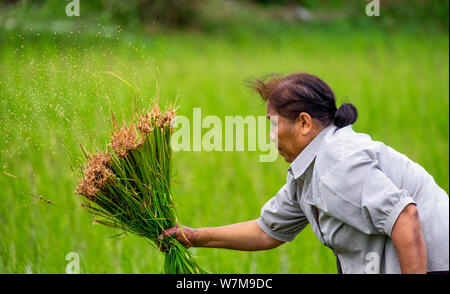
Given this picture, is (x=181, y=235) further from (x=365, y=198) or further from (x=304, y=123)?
(x=365, y=198)

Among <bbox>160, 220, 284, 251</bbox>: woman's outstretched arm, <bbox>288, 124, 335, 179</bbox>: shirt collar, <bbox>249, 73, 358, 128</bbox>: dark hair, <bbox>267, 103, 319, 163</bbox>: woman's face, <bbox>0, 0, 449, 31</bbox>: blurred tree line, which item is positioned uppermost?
<bbox>0, 0, 449, 31</bbox>: blurred tree line

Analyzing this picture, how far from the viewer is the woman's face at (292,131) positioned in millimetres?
→ 2014

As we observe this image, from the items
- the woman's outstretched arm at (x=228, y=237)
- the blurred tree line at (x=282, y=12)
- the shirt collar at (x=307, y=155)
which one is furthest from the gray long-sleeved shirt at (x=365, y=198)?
the blurred tree line at (x=282, y=12)

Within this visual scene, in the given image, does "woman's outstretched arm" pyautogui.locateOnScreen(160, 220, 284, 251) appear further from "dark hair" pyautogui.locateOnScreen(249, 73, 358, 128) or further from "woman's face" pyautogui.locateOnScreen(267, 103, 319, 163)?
"dark hair" pyautogui.locateOnScreen(249, 73, 358, 128)

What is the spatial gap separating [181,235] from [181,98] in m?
2.97

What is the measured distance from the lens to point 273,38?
10875 mm

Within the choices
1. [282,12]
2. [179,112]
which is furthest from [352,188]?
[282,12]

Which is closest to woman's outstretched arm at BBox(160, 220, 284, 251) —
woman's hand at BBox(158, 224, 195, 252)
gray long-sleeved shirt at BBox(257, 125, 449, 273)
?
woman's hand at BBox(158, 224, 195, 252)

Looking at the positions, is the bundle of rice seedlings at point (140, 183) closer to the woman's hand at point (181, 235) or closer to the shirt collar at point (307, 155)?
the woman's hand at point (181, 235)

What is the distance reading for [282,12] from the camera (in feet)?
42.8

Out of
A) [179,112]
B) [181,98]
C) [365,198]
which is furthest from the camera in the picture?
[181,98]

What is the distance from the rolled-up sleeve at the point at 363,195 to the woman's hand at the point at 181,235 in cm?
60

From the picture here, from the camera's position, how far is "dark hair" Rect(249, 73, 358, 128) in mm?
1994

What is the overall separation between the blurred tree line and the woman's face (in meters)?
6.01
